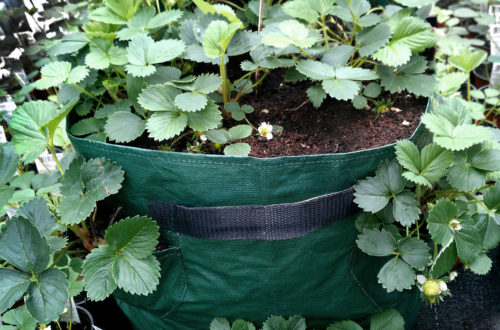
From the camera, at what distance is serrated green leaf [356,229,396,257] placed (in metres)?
0.90

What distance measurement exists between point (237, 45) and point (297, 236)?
44 centimetres

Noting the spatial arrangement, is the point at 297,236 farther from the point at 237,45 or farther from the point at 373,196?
the point at 237,45

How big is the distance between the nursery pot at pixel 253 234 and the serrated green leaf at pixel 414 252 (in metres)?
0.11

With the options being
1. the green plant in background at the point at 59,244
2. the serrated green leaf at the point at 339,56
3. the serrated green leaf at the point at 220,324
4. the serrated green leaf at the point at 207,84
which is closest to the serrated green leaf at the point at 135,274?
the green plant in background at the point at 59,244

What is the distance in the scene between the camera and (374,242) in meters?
0.90

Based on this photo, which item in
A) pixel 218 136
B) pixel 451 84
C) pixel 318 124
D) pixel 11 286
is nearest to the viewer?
pixel 11 286

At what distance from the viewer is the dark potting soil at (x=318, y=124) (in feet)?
3.21

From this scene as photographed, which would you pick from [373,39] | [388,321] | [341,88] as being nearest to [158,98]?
[341,88]

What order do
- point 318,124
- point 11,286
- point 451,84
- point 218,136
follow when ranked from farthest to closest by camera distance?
1. point 451,84
2. point 318,124
3. point 218,136
4. point 11,286

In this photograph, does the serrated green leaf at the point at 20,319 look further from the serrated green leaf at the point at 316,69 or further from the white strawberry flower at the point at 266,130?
the serrated green leaf at the point at 316,69

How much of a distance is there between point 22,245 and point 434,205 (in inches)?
31.1

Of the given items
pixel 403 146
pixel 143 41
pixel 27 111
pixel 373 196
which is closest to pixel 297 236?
pixel 373 196

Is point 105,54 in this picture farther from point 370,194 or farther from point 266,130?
point 370,194

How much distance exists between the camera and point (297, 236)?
89 centimetres
